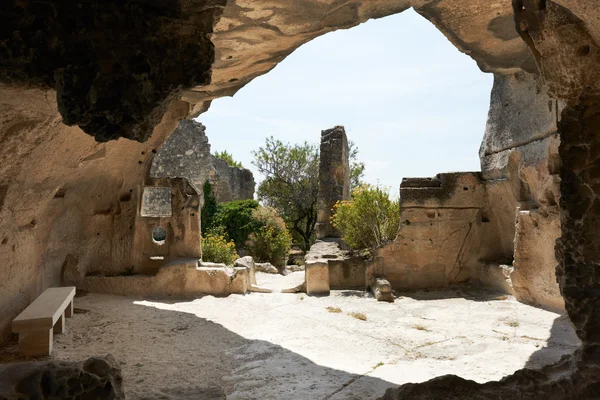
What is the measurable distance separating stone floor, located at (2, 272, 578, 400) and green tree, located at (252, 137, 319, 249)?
11.5 meters

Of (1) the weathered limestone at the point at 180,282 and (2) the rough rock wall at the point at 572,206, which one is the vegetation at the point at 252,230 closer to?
(1) the weathered limestone at the point at 180,282

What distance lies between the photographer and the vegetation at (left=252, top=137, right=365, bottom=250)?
19.1 metres

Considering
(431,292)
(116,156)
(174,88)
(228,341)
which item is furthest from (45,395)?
(431,292)

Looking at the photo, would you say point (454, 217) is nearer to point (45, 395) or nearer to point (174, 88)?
point (174, 88)

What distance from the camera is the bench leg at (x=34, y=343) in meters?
4.01

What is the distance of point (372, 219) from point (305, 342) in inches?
176

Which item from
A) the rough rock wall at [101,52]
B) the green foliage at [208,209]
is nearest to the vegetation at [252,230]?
the green foliage at [208,209]

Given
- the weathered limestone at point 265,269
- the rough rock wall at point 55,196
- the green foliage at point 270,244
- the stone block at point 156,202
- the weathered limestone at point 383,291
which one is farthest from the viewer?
the stone block at point 156,202

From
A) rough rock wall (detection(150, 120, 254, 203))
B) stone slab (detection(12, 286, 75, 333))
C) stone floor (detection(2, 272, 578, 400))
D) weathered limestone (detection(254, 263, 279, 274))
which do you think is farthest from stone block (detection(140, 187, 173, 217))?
stone slab (detection(12, 286, 75, 333))

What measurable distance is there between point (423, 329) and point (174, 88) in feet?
15.4

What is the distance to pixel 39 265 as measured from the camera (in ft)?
19.2

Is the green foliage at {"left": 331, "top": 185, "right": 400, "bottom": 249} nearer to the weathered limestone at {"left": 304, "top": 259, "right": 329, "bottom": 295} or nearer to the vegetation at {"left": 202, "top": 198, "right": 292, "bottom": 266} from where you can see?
the weathered limestone at {"left": 304, "top": 259, "right": 329, "bottom": 295}

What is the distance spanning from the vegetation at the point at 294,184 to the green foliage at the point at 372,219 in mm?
8867

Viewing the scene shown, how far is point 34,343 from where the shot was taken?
13.2ft
